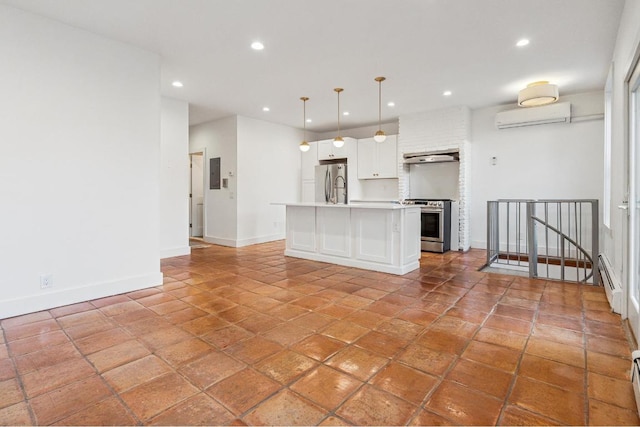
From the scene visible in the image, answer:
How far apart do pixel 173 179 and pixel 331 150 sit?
3.62 meters

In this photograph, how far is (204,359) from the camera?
2131mm

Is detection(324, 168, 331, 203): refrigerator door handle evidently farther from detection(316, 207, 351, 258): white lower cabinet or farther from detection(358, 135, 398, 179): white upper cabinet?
detection(316, 207, 351, 258): white lower cabinet

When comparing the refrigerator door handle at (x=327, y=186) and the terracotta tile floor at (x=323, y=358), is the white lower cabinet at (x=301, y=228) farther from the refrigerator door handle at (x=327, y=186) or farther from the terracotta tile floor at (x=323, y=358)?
the refrigerator door handle at (x=327, y=186)

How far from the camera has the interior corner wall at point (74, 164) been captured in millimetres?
2904

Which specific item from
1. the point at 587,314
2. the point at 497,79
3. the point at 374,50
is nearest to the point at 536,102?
the point at 497,79

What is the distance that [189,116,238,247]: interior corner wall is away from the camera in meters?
6.72

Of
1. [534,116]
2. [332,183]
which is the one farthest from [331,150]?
[534,116]

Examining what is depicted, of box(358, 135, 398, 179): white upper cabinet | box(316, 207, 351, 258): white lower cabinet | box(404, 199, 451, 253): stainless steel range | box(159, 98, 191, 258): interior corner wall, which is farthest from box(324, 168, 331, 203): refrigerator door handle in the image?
box(159, 98, 191, 258): interior corner wall

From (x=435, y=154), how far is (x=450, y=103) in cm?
98

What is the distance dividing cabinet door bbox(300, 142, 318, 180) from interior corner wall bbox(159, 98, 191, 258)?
309cm

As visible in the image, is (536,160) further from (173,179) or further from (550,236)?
(173,179)

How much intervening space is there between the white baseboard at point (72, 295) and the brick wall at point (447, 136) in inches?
203

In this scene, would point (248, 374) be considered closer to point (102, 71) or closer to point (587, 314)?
point (587, 314)

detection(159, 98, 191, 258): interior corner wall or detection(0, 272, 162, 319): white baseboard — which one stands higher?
detection(159, 98, 191, 258): interior corner wall
